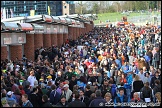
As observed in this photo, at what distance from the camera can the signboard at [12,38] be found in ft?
74.7

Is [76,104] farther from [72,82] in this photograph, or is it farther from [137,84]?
[137,84]

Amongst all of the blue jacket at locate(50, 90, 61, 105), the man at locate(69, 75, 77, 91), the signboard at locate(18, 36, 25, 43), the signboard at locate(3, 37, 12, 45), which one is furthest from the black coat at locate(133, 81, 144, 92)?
the signboard at locate(18, 36, 25, 43)

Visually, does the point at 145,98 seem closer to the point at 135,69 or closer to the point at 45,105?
the point at 45,105

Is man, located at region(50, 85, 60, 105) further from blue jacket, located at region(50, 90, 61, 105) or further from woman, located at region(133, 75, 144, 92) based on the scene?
woman, located at region(133, 75, 144, 92)

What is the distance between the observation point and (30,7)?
106938 mm

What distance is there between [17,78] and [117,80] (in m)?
3.61

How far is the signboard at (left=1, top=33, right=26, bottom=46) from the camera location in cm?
2277

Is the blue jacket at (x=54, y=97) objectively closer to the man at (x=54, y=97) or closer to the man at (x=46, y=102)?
the man at (x=54, y=97)

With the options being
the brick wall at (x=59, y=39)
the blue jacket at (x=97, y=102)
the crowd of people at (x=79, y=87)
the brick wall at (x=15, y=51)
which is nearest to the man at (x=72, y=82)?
the crowd of people at (x=79, y=87)

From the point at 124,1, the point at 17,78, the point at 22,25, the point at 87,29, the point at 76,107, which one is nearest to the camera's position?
the point at 76,107

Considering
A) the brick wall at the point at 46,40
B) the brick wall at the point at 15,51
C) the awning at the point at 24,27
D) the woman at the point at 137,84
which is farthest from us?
the brick wall at the point at 46,40

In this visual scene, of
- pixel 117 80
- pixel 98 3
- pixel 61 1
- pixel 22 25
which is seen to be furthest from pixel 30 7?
pixel 117 80

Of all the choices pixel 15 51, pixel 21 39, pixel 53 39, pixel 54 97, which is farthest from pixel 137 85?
pixel 53 39

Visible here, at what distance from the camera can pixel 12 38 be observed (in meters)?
24.3
